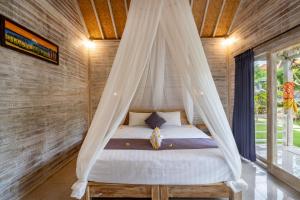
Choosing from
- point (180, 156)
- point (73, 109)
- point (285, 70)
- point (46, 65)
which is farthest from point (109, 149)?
point (285, 70)

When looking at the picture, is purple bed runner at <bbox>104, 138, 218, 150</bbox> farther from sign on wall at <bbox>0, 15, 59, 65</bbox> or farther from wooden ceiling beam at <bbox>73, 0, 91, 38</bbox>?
wooden ceiling beam at <bbox>73, 0, 91, 38</bbox>

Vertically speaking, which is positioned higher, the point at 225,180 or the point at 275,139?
the point at 275,139

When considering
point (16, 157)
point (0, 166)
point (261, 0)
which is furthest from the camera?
point (261, 0)

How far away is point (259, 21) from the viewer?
361 cm

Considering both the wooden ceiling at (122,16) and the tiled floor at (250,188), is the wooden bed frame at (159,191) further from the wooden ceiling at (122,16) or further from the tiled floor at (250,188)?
the wooden ceiling at (122,16)

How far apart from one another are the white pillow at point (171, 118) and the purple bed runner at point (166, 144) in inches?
51.0

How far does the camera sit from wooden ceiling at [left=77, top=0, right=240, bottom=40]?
4.54 m

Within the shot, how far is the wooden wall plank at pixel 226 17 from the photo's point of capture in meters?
4.52

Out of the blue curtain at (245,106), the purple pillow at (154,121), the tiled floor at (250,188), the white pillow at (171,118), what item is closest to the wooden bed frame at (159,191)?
the tiled floor at (250,188)

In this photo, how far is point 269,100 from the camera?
342cm

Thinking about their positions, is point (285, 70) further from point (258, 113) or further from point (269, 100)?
point (258, 113)

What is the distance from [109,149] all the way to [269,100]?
8.61 feet

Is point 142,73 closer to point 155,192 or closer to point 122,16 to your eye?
point 155,192

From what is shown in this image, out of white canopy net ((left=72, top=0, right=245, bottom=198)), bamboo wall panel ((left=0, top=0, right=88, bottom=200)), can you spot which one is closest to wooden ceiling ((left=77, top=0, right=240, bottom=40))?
bamboo wall panel ((left=0, top=0, right=88, bottom=200))
